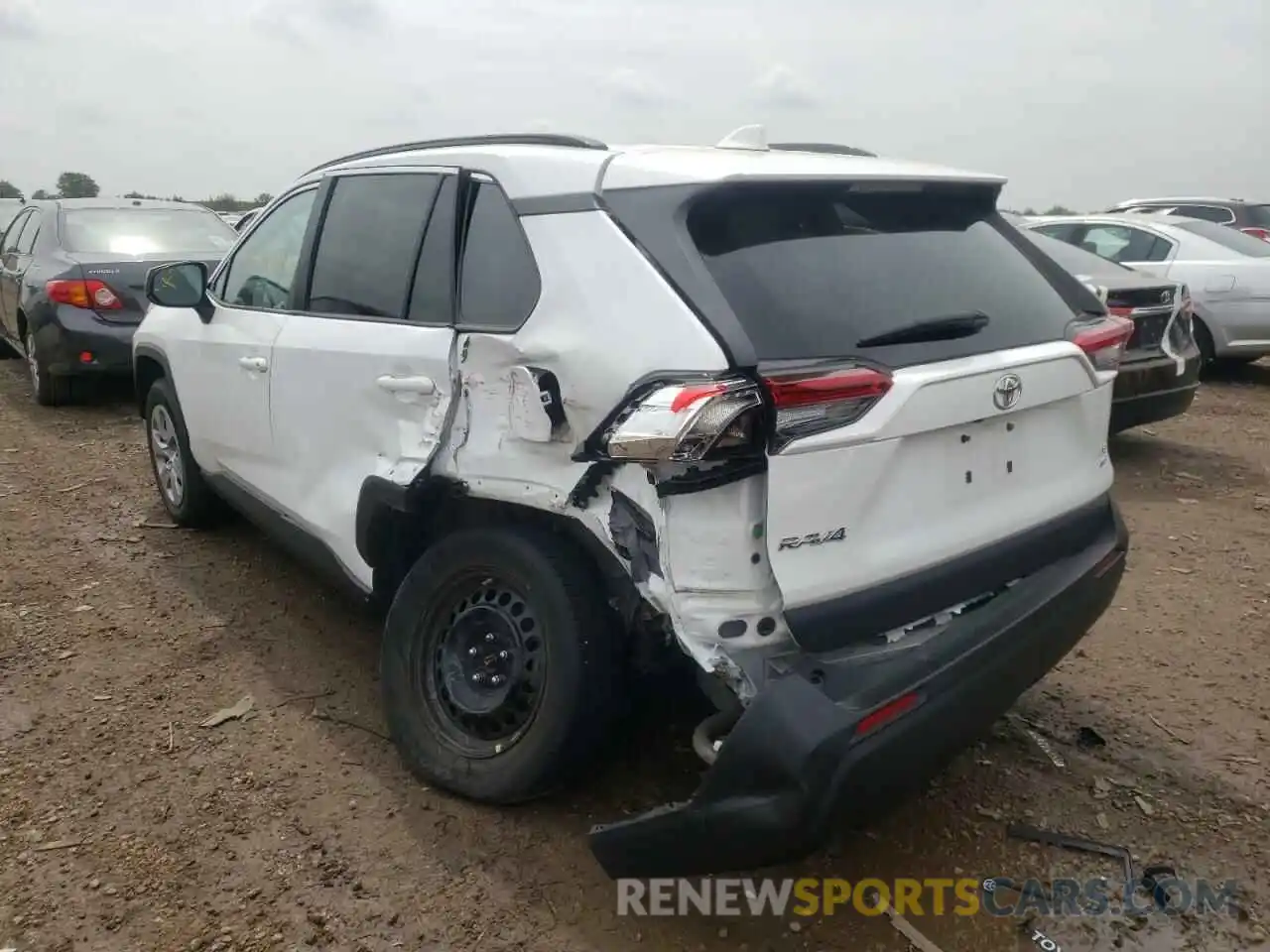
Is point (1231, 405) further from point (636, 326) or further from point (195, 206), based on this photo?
point (195, 206)

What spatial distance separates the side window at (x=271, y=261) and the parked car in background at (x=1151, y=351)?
4.27 meters

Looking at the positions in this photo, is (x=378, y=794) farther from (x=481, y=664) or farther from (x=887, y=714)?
(x=887, y=714)

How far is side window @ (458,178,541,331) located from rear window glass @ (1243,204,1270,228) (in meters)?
14.9

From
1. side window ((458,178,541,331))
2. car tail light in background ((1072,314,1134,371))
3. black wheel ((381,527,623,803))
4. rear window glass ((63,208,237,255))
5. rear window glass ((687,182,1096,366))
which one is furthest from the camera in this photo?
rear window glass ((63,208,237,255))

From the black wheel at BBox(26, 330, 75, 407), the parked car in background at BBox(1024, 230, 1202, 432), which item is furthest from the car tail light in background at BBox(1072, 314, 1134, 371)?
the black wheel at BBox(26, 330, 75, 407)

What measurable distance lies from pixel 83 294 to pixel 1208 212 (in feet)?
47.8

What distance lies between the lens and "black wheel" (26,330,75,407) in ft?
27.0

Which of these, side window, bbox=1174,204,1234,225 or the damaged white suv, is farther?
side window, bbox=1174,204,1234,225

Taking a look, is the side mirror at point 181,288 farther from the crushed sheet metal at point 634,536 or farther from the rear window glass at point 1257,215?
the rear window glass at point 1257,215

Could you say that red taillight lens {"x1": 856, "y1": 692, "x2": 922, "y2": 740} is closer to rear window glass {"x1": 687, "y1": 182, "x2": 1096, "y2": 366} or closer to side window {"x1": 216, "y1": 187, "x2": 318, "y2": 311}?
rear window glass {"x1": 687, "y1": 182, "x2": 1096, "y2": 366}

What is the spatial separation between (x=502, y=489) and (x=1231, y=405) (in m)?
7.84

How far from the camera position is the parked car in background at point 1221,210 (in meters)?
14.6

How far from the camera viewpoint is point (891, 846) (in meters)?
2.84

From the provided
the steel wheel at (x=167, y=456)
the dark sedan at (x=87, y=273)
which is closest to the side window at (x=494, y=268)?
the steel wheel at (x=167, y=456)
